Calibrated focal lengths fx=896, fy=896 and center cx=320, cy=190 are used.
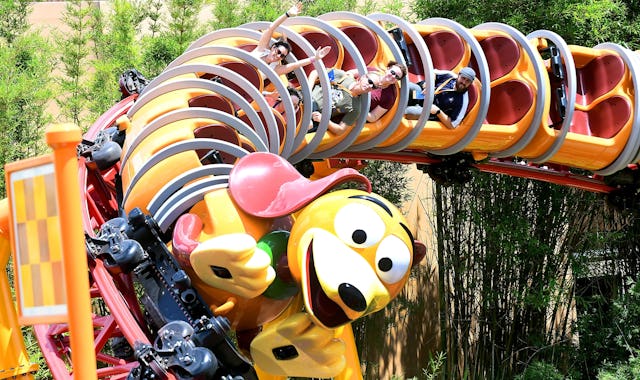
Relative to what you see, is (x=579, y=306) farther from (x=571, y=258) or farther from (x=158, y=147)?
(x=158, y=147)

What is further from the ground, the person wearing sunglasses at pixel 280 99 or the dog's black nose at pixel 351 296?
the person wearing sunglasses at pixel 280 99

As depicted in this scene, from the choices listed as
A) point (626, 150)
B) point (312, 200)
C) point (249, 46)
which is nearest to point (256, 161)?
point (312, 200)

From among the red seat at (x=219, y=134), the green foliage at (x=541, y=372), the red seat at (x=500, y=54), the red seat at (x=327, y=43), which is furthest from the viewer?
the green foliage at (x=541, y=372)

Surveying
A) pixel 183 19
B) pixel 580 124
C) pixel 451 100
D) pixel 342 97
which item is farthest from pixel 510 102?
pixel 183 19

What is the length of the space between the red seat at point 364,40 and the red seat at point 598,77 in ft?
3.67

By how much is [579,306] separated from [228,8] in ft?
10.3

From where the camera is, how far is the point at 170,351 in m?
2.81

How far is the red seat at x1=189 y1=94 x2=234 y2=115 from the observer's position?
358 cm

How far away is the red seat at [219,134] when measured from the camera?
3465mm

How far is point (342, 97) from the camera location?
3.80 metres

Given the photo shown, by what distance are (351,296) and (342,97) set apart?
1.22 meters

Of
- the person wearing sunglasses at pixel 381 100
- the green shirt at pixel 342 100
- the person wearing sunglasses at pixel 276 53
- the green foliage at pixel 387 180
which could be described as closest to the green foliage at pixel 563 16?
the green foliage at pixel 387 180

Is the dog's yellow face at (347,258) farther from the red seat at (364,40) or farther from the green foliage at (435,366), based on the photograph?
the green foliage at (435,366)

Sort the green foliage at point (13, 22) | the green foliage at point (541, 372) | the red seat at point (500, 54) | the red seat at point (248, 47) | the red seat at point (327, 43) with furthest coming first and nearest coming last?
1. the green foliage at point (13, 22)
2. the green foliage at point (541, 372)
3. the red seat at point (500, 54)
4. the red seat at point (327, 43)
5. the red seat at point (248, 47)
